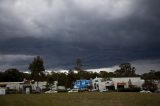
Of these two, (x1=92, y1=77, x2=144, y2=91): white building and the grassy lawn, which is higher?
(x1=92, y1=77, x2=144, y2=91): white building

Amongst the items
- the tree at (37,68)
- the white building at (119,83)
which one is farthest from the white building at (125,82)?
the tree at (37,68)

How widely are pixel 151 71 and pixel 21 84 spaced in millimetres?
83014

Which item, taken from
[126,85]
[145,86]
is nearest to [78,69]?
[126,85]

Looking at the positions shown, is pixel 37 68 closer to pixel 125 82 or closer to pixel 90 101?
pixel 125 82

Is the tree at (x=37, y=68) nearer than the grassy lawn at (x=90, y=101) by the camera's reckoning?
No

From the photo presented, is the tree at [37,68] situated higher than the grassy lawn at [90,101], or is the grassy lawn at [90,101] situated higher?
the tree at [37,68]

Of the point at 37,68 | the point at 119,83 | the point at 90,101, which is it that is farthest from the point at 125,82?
the point at 90,101

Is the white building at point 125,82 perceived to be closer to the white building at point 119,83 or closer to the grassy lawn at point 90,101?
the white building at point 119,83

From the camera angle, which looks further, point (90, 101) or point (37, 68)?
point (37, 68)

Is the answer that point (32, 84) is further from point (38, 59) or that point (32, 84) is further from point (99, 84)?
point (99, 84)

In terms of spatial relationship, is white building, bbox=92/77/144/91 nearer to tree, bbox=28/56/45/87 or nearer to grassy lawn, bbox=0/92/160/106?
tree, bbox=28/56/45/87

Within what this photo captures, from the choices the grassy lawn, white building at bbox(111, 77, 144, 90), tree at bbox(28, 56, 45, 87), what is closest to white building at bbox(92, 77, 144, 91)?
white building at bbox(111, 77, 144, 90)

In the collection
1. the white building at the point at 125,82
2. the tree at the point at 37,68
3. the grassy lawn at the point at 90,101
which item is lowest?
the grassy lawn at the point at 90,101

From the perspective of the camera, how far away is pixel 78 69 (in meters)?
176
